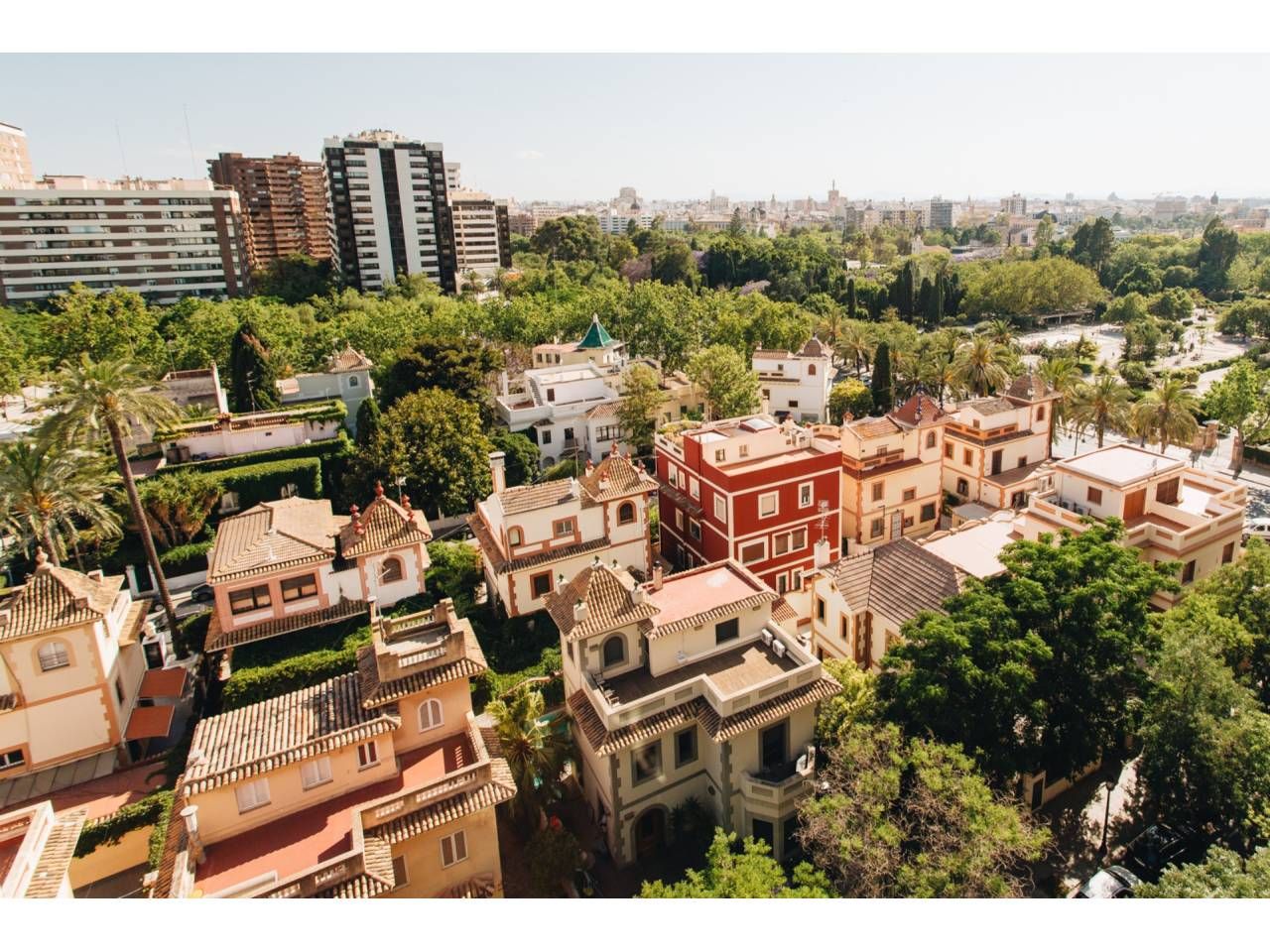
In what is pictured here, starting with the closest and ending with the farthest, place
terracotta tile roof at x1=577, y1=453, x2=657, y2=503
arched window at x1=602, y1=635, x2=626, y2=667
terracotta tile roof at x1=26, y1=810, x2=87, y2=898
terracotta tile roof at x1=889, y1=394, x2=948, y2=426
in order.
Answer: terracotta tile roof at x1=26, y1=810, x2=87, y2=898 → arched window at x1=602, y1=635, x2=626, y2=667 → terracotta tile roof at x1=577, y1=453, x2=657, y2=503 → terracotta tile roof at x1=889, y1=394, x2=948, y2=426

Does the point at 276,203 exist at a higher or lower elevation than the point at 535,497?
higher

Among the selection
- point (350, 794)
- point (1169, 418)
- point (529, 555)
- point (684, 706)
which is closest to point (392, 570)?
point (529, 555)

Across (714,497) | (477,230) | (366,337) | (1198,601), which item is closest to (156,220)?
(477,230)

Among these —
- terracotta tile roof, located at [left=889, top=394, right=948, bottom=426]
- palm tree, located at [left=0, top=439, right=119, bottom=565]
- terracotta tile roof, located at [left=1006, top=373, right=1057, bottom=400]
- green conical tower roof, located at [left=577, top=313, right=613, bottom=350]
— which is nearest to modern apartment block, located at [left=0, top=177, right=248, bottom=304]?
green conical tower roof, located at [left=577, top=313, right=613, bottom=350]

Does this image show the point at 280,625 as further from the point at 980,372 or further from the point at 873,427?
the point at 980,372

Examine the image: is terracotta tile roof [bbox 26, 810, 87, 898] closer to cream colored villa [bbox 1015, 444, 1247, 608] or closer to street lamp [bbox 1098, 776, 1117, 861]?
street lamp [bbox 1098, 776, 1117, 861]

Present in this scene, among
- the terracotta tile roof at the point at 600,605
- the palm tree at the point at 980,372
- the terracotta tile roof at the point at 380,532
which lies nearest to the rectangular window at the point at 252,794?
the terracotta tile roof at the point at 600,605
